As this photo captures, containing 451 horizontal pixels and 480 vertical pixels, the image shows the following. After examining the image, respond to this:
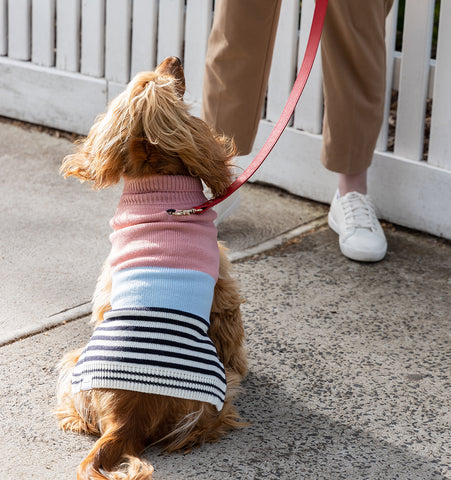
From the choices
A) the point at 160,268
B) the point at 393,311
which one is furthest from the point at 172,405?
the point at 393,311

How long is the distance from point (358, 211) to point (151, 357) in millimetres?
1905

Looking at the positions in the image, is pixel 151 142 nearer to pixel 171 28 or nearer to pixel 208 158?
pixel 208 158

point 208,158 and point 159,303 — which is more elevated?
point 208,158

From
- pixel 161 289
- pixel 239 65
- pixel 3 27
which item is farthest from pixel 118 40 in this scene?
pixel 161 289

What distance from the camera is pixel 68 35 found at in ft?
16.8

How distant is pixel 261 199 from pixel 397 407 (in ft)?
6.44

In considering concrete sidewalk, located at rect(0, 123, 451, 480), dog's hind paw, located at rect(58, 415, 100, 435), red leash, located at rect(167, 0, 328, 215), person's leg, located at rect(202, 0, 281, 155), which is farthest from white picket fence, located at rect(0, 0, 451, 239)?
dog's hind paw, located at rect(58, 415, 100, 435)

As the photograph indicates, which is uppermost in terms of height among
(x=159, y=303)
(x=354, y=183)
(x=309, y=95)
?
(x=309, y=95)

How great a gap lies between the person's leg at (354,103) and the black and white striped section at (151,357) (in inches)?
63.1

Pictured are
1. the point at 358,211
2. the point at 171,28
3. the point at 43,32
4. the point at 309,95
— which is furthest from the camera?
the point at 43,32

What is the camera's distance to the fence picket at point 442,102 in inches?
146

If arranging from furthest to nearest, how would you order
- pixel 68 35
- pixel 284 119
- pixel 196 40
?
pixel 68 35 → pixel 196 40 → pixel 284 119

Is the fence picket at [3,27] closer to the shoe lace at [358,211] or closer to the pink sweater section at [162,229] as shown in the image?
the shoe lace at [358,211]

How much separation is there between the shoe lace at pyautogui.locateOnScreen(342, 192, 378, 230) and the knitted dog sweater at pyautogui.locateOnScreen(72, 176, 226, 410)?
1.49 m
